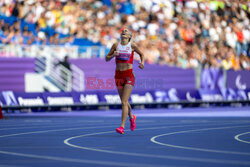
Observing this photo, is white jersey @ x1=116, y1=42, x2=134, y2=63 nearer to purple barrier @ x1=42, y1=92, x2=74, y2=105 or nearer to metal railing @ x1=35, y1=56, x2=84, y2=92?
purple barrier @ x1=42, y1=92, x2=74, y2=105

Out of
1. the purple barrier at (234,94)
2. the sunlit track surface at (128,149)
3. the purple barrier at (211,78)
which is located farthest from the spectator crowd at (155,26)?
the sunlit track surface at (128,149)

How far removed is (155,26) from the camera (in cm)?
3419

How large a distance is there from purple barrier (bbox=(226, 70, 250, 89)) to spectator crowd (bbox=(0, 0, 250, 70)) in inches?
33.2

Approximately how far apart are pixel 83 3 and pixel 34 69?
542cm

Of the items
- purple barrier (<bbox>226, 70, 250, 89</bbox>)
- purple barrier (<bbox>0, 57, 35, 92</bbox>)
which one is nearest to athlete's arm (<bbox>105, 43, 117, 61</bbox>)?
purple barrier (<bbox>0, 57, 35, 92</bbox>)

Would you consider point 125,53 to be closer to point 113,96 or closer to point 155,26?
point 113,96

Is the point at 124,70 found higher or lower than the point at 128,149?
higher

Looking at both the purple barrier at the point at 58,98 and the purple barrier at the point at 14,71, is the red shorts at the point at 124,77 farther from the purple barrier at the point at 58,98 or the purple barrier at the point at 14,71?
the purple barrier at the point at 14,71

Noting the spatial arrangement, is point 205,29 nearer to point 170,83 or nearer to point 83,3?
point 170,83

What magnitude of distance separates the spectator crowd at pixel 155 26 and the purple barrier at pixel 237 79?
84 cm

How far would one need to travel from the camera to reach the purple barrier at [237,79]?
36.2 metres

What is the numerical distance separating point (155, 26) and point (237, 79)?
651cm

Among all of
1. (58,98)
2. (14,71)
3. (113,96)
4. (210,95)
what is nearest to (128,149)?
(58,98)

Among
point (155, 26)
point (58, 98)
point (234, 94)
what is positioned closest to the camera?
point (58, 98)
